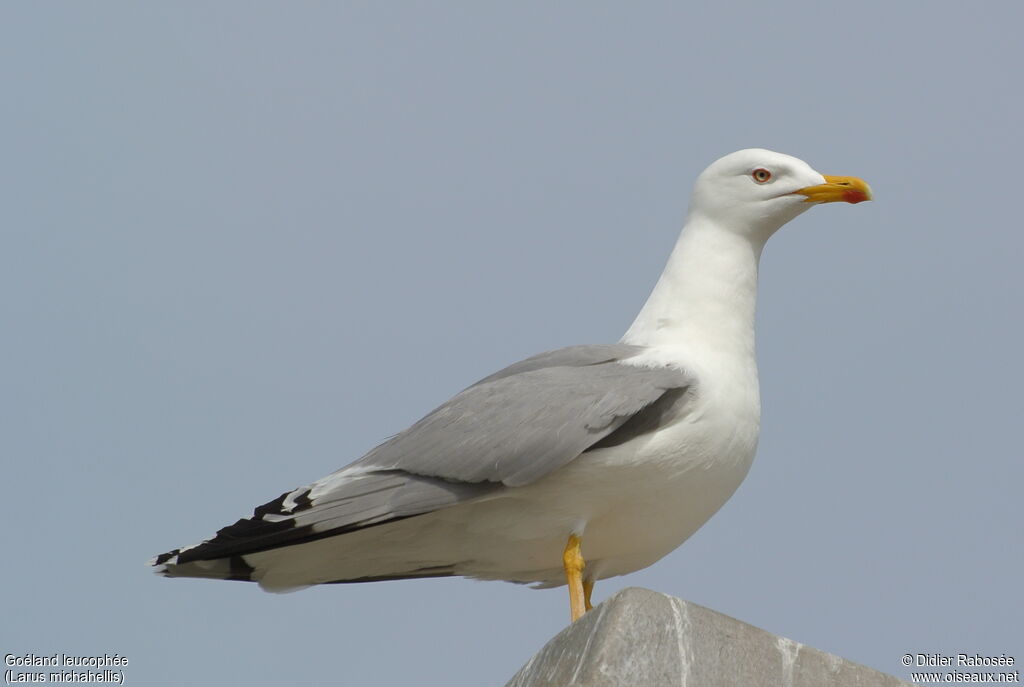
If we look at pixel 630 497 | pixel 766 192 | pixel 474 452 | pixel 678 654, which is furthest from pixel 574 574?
pixel 766 192

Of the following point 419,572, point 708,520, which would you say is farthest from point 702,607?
point 419,572

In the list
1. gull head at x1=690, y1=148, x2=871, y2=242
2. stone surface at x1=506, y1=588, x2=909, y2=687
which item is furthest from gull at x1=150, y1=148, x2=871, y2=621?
stone surface at x1=506, y1=588, x2=909, y2=687

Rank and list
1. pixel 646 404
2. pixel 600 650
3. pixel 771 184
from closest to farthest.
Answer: pixel 600 650, pixel 646 404, pixel 771 184

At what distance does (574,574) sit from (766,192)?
8.54 feet

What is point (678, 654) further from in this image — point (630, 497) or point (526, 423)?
point (526, 423)

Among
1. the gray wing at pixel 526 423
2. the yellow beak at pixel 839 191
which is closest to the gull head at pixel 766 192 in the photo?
the yellow beak at pixel 839 191

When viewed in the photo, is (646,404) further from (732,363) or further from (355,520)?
(355,520)

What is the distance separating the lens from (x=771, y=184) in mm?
8641

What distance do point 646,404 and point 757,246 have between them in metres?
1.81

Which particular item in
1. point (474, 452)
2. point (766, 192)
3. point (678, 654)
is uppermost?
point (766, 192)

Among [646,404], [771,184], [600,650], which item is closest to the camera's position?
[600,650]

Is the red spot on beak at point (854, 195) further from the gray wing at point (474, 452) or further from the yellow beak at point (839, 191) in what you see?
the gray wing at point (474, 452)

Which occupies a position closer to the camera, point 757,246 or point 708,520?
point 708,520

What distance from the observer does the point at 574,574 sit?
7.41 meters
